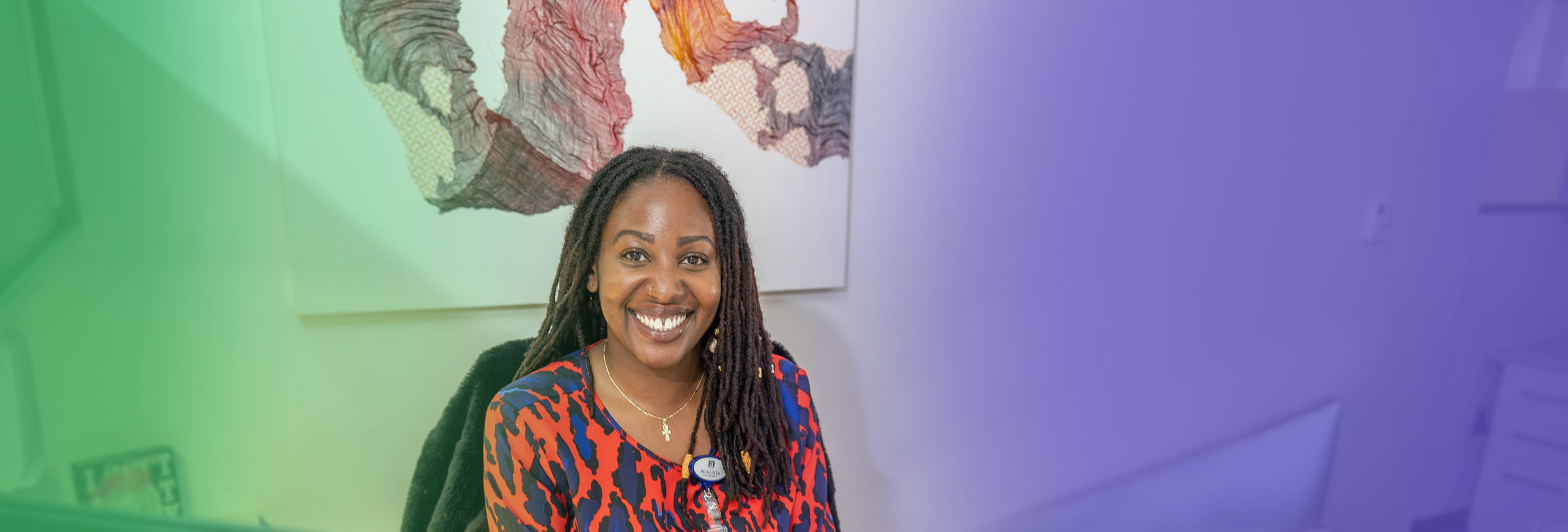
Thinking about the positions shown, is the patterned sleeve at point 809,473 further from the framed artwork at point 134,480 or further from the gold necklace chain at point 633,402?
the framed artwork at point 134,480

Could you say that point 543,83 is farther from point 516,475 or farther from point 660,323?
point 516,475

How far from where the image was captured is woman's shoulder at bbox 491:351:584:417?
78 cm

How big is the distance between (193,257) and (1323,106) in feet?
7.07

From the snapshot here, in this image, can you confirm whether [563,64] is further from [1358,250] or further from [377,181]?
[1358,250]

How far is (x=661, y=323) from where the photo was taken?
78 cm

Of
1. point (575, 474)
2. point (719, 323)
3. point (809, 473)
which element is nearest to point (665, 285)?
point (719, 323)

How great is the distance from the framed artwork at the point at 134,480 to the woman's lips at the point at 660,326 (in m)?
0.48

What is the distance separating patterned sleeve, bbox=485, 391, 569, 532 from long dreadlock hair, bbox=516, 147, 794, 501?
10 cm

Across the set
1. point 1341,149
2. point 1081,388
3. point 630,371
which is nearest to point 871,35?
point 630,371

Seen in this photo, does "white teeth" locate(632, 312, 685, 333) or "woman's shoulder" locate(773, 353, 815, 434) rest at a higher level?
"white teeth" locate(632, 312, 685, 333)

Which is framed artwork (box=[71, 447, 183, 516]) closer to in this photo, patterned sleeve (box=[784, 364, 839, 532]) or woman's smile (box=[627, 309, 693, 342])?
woman's smile (box=[627, 309, 693, 342])

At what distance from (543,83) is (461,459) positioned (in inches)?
Result: 21.7
